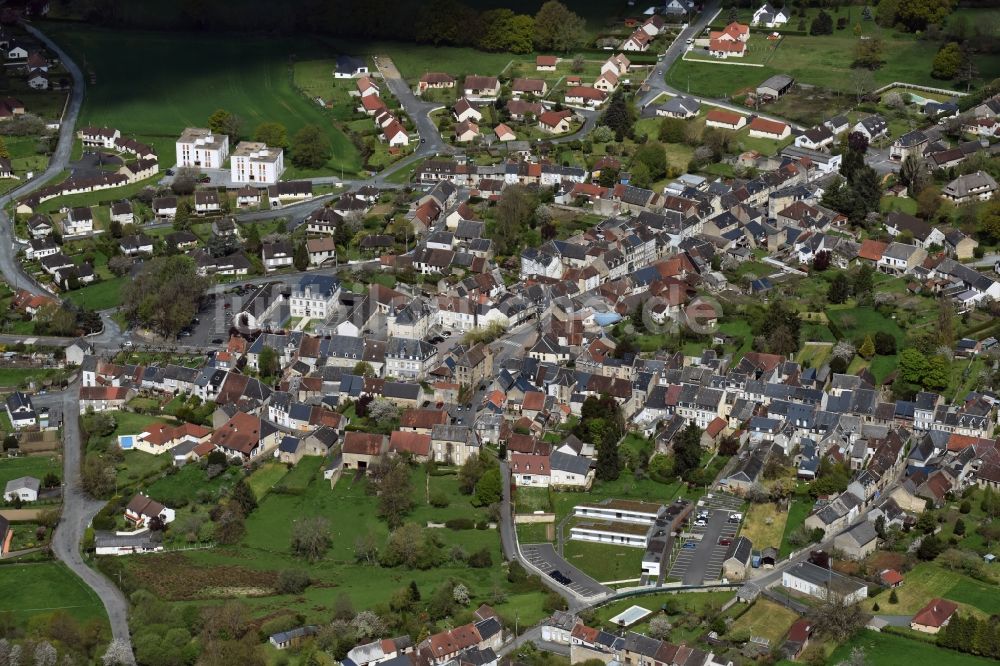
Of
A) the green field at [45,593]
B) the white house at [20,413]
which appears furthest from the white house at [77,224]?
the green field at [45,593]

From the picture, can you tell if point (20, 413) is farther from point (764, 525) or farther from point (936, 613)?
point (936, 613)

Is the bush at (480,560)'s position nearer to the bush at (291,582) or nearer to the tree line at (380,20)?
the bush at (291,582)

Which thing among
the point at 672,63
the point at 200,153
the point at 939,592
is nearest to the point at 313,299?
the point at 200,153

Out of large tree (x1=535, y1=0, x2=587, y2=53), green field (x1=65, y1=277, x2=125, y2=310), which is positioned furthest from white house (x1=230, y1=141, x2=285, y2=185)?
large tree (x1=535, y1=0, x2=587, y2=53)

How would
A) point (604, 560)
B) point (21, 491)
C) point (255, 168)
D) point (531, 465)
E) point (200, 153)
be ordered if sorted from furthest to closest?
point (200, 153)
point (255, 168)
point (531, 465)
point (21, 491)
point (604, 560)

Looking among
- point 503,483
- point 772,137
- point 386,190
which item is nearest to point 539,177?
point 386,190

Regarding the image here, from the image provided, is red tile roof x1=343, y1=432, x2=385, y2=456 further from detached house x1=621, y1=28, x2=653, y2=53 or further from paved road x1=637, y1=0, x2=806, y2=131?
detached house x1=621, y1=28, x2=653, y2=53
